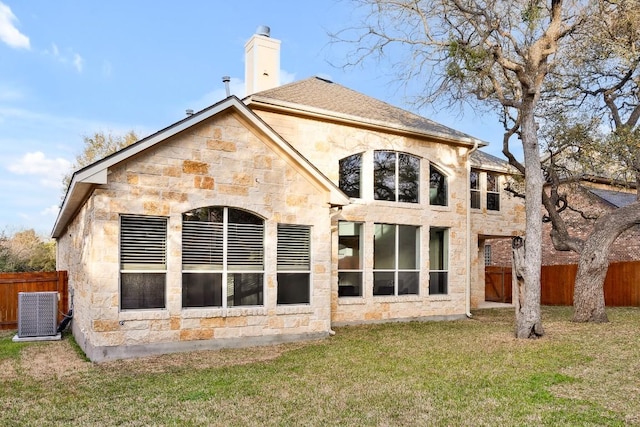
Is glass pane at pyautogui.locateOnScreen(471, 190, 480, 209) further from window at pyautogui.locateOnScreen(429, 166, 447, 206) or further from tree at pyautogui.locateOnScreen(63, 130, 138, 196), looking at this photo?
tree at pyautogui.locateOnScreen(63, 130, 138, 196)

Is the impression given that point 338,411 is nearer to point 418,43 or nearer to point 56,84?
point 418,43

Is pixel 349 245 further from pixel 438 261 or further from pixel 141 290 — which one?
pixel 141 290

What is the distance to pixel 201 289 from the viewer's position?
368 inches

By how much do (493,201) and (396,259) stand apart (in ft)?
20.5

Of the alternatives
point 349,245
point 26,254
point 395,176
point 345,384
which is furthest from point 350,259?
point 26,254

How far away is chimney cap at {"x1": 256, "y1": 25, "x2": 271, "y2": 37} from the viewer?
50.8 feet

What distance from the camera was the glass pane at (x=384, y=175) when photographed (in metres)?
13.7

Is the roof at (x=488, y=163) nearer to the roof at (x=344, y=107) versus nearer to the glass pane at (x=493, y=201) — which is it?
the glass pane at (x=493, y=201)

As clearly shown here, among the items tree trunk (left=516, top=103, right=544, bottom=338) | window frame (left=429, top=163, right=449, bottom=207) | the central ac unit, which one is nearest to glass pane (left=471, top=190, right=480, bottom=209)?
window frame (left=429, top=163, right=449, bottom=207)

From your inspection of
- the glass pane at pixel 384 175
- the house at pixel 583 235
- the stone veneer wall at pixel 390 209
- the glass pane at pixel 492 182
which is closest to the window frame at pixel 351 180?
the stone veneer wall at pixel 390 209

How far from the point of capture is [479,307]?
60.2 ft

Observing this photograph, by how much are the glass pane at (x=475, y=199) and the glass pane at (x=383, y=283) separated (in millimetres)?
5450

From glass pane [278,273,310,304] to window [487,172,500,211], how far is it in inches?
391

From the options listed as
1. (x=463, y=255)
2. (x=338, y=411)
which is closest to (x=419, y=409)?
(x=338, y=411)
